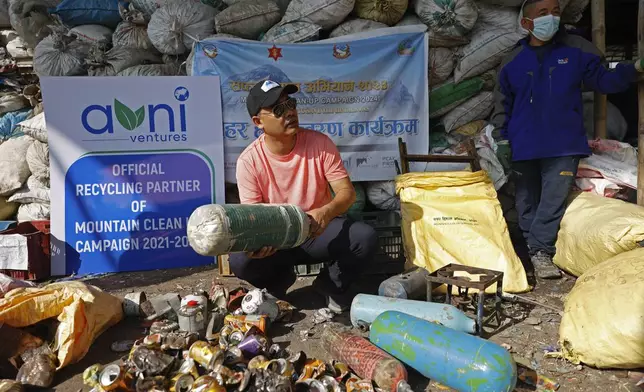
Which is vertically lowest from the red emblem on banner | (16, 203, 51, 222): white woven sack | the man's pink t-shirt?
(16, 203, 51, 222): white woven sack

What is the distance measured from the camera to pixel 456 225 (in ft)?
11.5

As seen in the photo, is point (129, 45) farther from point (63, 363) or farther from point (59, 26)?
point (63, 363)

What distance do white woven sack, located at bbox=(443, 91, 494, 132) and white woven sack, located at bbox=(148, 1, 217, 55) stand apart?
2196 millimetres

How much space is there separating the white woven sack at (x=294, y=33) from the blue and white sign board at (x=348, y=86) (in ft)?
0.19

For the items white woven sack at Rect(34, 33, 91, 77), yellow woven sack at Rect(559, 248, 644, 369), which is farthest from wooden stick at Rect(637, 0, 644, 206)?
white woven sack at Rect(34, 33, 91, 77)

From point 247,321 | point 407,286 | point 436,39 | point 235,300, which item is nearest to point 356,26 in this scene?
point 436,39

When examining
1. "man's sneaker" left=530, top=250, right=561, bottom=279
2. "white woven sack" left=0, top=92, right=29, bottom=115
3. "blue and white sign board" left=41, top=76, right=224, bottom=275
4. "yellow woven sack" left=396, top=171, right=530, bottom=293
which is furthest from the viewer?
"white woven sack" left=0, top=92, right=29, bottom=115

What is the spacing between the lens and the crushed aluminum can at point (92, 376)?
7.62 feet

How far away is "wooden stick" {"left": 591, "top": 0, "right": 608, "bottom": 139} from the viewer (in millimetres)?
4340

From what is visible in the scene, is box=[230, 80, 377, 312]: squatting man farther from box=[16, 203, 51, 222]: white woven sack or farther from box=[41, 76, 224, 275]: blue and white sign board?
box=[16, 203, 51, 222]: white woven sack

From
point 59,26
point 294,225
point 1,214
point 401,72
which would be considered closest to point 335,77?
point 401,72

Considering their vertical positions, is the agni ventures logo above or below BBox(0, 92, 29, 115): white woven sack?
below

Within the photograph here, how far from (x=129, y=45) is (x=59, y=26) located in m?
0.80

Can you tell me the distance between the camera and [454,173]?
3.65 metres
